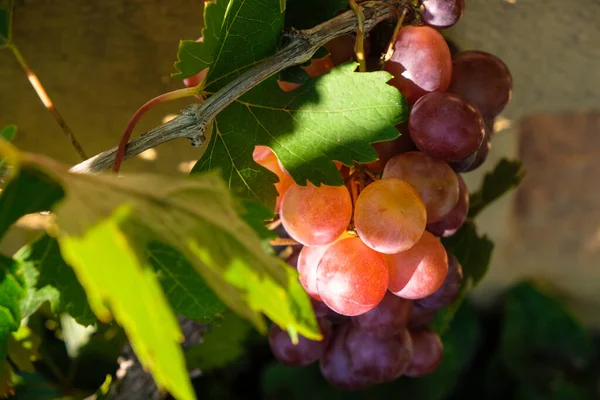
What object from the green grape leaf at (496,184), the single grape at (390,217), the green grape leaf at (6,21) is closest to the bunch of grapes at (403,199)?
the single grape at (390,217)

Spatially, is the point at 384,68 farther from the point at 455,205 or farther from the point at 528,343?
the point at 528,343

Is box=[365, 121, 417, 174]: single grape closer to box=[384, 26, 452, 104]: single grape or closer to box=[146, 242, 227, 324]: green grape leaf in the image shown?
box=[384, 26, 452, 104]: single grape

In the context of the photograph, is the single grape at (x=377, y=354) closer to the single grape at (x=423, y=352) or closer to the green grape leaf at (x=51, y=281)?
the single grape at (x=423, y=352)

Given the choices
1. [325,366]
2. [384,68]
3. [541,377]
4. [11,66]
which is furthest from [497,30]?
[541,377]

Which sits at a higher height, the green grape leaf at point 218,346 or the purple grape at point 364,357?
the purple grape at point 364,357

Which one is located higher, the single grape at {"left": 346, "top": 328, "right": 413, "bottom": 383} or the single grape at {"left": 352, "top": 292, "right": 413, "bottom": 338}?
the single grape at {"left": 352, "top": 292, "right": 413, "bottom": 338}

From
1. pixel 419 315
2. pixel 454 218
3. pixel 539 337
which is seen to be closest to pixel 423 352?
pixel 419 315

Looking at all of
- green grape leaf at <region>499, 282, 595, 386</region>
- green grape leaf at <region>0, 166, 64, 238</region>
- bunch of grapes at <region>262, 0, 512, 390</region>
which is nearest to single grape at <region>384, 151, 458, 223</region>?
bunch of grapes at <region>262, 0, 512, 390</region>

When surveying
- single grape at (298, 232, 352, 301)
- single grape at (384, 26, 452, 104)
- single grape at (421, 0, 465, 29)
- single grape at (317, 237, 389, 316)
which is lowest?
single grape at (298, 232, 352, 301)
